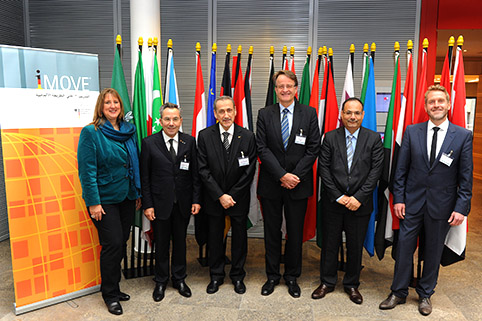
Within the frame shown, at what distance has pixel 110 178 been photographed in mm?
2604

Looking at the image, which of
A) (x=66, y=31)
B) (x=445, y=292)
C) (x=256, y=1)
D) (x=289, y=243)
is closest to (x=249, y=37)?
(x=256, y=1)

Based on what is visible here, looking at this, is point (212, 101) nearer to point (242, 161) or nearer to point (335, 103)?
point (242, 161)

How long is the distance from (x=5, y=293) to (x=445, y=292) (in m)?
3.93

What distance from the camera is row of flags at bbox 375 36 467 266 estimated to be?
2861 mm

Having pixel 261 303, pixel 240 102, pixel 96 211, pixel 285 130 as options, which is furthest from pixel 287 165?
pixel 96 211

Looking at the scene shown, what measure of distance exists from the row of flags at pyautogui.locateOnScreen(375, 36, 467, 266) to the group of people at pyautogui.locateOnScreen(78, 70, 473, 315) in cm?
22

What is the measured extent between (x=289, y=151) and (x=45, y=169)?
1.96m

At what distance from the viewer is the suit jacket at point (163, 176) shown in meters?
2.78

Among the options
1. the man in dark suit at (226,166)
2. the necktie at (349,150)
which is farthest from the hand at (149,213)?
the necktie at (349,150)

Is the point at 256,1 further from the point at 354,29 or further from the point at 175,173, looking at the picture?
the point at 175,173

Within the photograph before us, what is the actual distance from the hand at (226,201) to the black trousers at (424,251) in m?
1.40

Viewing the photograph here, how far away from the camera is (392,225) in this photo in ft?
10.2

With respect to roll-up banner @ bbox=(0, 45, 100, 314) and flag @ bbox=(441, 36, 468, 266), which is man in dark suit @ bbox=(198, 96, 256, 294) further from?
flag @ bbox=(441, 36, 468, 266)

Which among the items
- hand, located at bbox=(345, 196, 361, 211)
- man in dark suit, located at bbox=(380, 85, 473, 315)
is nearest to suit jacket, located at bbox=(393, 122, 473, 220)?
man in dark suit, located at bbox=(380, 85, 473, 315)
